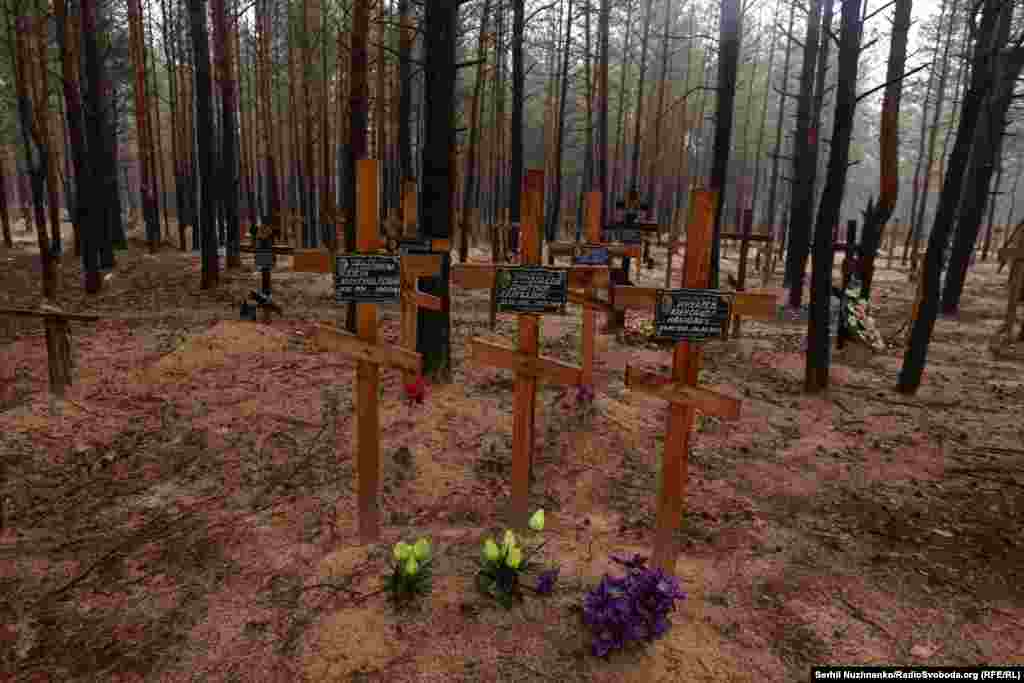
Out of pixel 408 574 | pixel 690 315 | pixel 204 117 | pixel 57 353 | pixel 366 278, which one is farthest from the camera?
pixel 204 117

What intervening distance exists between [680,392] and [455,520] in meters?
1.95

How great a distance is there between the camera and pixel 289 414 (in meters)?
6.65

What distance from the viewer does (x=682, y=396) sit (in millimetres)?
3777

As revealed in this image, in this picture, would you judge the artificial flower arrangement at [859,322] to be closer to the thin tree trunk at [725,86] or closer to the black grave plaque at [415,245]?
the thin tree trunk at [725,86]

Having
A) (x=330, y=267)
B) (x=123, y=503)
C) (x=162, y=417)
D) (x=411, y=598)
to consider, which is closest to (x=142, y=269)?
(x=162, y=417)

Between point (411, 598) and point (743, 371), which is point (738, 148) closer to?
point (743, 371)

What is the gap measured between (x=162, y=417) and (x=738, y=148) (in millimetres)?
39157

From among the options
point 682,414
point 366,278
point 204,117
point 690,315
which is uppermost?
point 204,117

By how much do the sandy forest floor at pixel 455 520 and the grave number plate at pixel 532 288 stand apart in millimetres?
1612

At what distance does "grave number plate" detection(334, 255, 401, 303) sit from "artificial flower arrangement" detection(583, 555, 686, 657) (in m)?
2.03

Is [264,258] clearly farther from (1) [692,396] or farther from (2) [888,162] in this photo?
(2) [888,162]

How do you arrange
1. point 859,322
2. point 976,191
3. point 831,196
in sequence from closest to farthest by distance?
point 831,196
point 859,322
point 976,191

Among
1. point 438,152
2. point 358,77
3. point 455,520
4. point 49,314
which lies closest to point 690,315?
point 455,520

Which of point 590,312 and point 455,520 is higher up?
point 590,312
